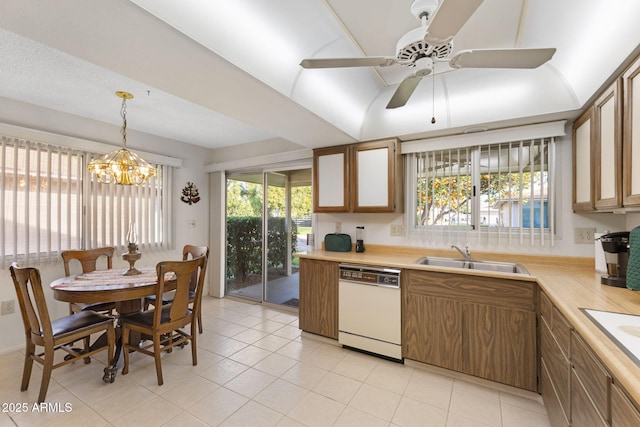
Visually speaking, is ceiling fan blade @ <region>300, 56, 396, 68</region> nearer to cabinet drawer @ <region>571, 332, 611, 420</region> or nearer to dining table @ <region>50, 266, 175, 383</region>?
cabinet drawer @ <region>571, 332, 611, 420</region>

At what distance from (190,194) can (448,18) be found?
4.12m

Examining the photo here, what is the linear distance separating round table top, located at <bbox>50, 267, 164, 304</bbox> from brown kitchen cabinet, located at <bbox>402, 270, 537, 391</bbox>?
2193 mm

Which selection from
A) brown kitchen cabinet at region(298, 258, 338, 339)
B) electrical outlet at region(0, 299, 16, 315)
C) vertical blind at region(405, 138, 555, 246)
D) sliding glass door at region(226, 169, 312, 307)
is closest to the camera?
vertical blind at region(405, 138, 555, 246)

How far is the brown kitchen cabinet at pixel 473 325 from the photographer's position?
198 cm

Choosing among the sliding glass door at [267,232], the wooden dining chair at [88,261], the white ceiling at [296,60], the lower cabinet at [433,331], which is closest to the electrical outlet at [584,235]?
the white ceiling at [296,60]

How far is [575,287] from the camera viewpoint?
5.68 feet

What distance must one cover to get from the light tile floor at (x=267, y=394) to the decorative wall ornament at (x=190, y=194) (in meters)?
2.28

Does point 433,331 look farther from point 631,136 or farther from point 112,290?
point 112,290

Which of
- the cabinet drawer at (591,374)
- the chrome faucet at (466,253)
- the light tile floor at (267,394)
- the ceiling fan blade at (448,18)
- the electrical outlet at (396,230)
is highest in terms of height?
→ the ceiling fan blade at (448,18)

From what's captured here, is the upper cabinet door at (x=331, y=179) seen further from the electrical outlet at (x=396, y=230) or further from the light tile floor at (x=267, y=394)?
the light tile floor at (x=267, y=394)

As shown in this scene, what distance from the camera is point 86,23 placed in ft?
4.14

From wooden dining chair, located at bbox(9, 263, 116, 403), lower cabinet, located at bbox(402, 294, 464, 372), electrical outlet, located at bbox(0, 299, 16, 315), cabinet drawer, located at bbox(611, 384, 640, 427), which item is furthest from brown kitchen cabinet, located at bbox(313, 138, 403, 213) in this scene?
electrical outlet, located at bbox(0, 299, 16, 315)

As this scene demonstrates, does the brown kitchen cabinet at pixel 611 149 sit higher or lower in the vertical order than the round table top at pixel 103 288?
higher

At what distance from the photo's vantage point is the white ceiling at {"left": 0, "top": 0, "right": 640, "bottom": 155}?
1.34 metres
